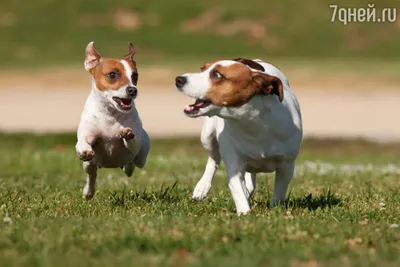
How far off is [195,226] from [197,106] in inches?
55.0

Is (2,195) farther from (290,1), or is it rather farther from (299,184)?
(290,1)

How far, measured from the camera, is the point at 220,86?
27.5 ft

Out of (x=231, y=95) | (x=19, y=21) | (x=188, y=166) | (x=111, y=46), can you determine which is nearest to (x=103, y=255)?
(x=231, y=95)

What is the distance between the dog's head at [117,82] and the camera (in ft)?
31.6

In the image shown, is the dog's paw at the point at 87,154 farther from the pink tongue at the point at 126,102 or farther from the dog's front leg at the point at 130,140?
the pink tongue at the point at 126,102

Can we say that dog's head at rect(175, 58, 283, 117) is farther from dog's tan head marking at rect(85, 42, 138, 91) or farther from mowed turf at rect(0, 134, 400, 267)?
dog's tan head marking at rect(85, 42, 138, 91)

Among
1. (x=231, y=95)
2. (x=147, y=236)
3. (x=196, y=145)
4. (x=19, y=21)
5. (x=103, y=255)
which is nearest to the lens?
(x=103, y=255)

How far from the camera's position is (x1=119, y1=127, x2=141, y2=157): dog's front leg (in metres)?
9.86

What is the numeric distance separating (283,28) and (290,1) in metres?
7.33

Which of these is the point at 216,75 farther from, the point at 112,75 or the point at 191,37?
the point at 191,37

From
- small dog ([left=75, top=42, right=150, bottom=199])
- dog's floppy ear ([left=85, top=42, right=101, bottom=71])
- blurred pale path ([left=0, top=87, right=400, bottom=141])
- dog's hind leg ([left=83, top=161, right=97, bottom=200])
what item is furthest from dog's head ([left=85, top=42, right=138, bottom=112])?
blurred pale path ([left=0, top=87, right=400, bottom=141])

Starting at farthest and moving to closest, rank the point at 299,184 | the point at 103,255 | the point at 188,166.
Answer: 1. the point at 188,166
2. the point at 299,184
3. the point at 103,255

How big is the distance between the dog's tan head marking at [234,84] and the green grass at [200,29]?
9132 centimetres

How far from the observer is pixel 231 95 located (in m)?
8.40
